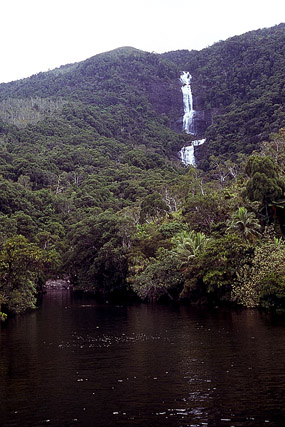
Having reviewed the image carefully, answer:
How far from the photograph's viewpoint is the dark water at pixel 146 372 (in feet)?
52.0

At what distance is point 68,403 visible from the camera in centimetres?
1742

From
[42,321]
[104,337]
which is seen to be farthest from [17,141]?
[104,337]

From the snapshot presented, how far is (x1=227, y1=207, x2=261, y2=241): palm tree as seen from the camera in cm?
4700

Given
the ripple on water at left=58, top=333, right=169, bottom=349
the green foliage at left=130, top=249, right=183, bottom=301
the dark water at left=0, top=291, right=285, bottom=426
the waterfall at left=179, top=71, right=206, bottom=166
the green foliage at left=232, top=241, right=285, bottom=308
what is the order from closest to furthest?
1. the dark water at left=0, top=291, right=285, bottom=426
2. the ripple on water at left=58, top=333, right=169, bottom=349
3. the green foliage at left=232, top=241, right=285, bottom=308
4. the green foliage at left=130, top=249, right=183, bottom=301
5. the waterfall at left=179, top=71, right=206, bottom=166

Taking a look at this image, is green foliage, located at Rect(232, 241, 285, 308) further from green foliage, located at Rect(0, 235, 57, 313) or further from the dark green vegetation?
green foliage, located at Rect(0, 235, 57, 313)

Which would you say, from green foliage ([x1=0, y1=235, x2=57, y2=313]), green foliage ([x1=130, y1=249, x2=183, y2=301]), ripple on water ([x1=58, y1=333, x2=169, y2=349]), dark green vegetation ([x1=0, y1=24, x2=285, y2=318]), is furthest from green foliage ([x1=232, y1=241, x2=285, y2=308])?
green foliage ([x1=0, y1=235, x2=57, y2=313])

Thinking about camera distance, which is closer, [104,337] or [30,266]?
[104,337]

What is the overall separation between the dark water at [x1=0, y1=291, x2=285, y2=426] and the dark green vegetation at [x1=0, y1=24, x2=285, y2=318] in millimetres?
9437

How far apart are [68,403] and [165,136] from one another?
161285mm

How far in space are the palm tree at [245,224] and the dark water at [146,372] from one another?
11160 millimetres

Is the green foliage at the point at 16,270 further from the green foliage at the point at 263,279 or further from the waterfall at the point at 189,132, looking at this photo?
the waterfall at the point at 189,132

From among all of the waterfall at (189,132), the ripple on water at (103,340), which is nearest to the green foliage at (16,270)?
the ripple on water at (103,340)

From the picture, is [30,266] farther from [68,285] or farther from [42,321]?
[68,285]

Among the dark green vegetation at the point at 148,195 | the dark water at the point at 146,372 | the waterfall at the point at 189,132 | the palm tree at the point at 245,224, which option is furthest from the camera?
the waterfall at the point at 189,132
